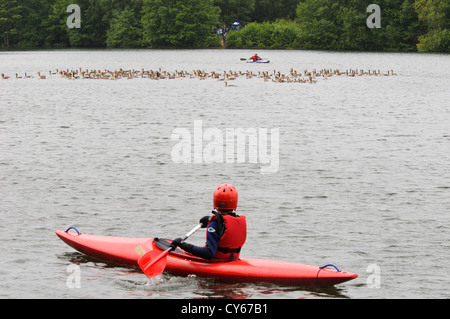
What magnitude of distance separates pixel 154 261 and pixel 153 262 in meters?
0.02

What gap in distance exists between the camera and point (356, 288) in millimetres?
11281

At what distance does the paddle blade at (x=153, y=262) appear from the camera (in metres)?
11.2

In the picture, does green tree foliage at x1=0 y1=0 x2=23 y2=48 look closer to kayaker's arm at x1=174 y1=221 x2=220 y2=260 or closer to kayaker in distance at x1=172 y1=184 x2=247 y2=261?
kayaker's arm at x1=174 y1=221 x2=220 y2=260

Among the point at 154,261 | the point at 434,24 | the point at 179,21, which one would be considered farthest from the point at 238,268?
the point at 179,21

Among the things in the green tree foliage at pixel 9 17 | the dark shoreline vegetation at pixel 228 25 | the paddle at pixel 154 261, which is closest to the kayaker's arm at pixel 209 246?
the paddle at pixel 154 261

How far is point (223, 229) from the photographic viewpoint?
10.9m

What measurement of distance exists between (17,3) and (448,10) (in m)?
78.4

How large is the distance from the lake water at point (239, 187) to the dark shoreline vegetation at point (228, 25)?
65.2 m

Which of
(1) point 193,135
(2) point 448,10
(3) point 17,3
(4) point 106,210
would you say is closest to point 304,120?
(1) point 193,135

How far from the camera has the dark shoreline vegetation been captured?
101625 millimetres

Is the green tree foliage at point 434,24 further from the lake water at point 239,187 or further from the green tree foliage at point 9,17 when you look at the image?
the green tree foliage at point 9,17

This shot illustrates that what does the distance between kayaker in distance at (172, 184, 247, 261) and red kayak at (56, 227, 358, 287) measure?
0.22 meters

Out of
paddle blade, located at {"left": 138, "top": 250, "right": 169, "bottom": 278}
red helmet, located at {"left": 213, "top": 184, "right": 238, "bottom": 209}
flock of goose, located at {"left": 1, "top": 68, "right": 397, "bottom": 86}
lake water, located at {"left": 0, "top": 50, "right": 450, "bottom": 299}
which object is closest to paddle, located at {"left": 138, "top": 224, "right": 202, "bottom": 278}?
paddle blade, located at {"left": 138, "top": 250, "right": 169, "bottom": 278}

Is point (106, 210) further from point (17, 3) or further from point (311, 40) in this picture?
point (17, 3)
